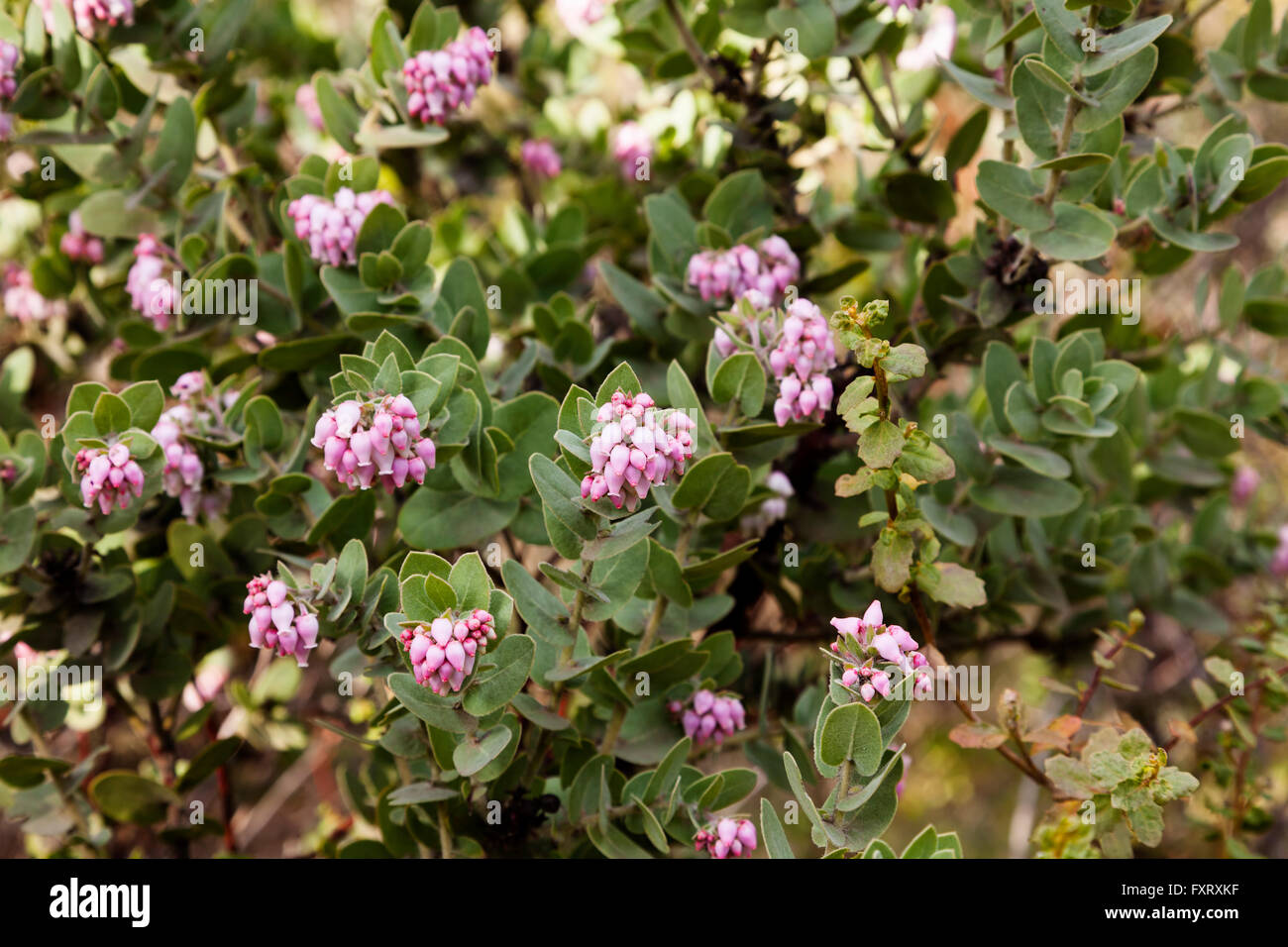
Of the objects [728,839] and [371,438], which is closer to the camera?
[371,438]

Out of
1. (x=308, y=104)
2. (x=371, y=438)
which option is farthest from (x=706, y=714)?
(x=308, y=104)

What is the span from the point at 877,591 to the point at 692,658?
1.44ft

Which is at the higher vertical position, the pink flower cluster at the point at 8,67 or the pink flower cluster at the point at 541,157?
the pink flower cluster at the point at 8,67

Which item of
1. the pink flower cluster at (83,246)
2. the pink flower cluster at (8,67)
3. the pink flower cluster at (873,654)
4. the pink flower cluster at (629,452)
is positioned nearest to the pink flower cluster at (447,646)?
the pink flower cluster at (629,452)

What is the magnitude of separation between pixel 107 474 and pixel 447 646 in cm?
57

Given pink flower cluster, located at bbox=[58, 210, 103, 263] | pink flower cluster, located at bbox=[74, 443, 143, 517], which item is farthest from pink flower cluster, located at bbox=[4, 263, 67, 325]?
pink flower cluster, located at bbox=[74, 443, 143, 517]

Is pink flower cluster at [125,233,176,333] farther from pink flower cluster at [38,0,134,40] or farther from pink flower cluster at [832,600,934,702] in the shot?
pink flower cluster at [832,600,934,702]

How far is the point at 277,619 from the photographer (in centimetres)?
121

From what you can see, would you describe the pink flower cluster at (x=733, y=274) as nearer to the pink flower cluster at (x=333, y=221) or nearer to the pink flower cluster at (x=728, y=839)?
the pink flower cluster at (x=333, y=221)

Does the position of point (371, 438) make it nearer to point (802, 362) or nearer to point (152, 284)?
point (802, 362)

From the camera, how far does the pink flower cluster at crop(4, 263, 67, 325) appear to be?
7.02 ft

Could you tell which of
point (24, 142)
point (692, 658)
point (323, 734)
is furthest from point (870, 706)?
point (323, 734)

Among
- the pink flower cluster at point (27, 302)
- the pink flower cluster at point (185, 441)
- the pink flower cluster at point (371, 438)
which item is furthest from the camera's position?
the pink flower cluster at point (27, 302)

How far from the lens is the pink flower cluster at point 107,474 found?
1352 millimetres
